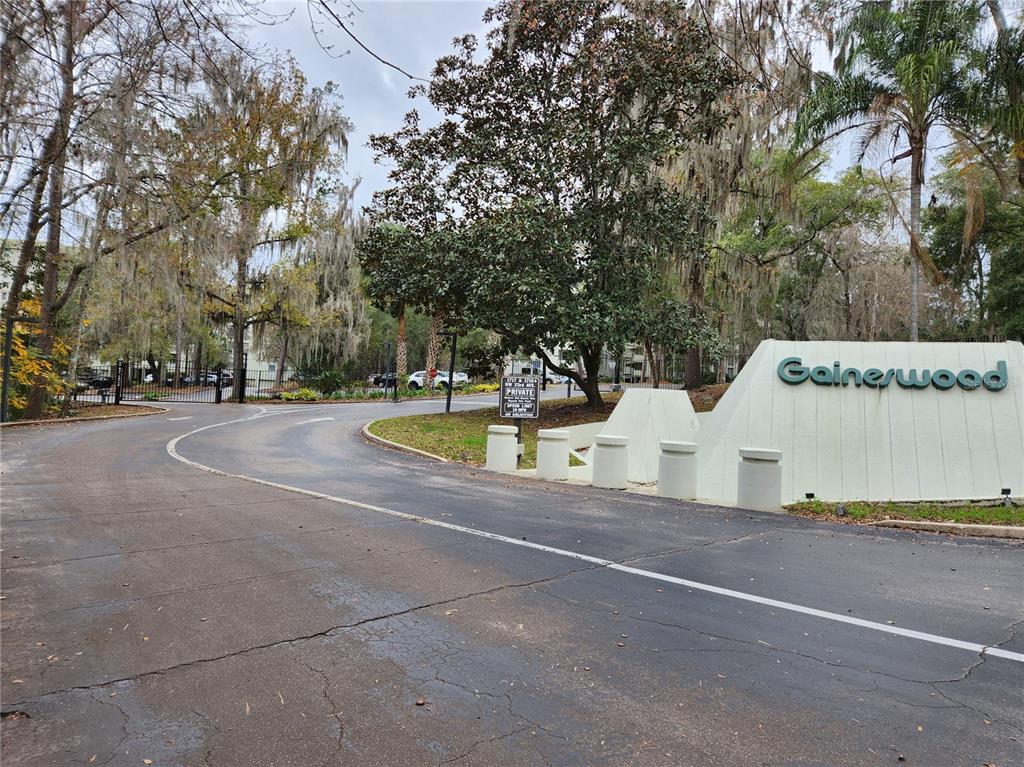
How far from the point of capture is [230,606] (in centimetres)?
446

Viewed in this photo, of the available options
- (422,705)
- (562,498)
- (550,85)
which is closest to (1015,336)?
(550,85)

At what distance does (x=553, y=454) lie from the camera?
38.7ft

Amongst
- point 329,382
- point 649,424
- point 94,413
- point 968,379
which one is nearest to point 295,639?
point 968,379

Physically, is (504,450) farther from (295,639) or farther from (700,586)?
(295,639)

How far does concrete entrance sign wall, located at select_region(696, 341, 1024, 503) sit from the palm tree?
6529 mm

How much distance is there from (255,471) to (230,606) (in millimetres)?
6958

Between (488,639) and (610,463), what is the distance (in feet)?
23.8

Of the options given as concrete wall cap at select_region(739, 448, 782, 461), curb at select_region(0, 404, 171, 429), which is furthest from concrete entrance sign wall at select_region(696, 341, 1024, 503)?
curb at select_region(0, 404, 171, 429)

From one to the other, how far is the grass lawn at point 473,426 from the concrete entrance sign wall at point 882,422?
5.02 metres

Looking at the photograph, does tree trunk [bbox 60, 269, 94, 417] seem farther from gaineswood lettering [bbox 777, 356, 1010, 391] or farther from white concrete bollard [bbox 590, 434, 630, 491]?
gaineswood lettering [bbox 777, 356, 1010, 391]

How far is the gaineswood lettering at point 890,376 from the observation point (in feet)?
34.3

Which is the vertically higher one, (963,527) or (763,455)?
(763,455)

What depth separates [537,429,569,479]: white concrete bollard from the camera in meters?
11.8

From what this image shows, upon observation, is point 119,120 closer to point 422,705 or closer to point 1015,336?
point 422,705
